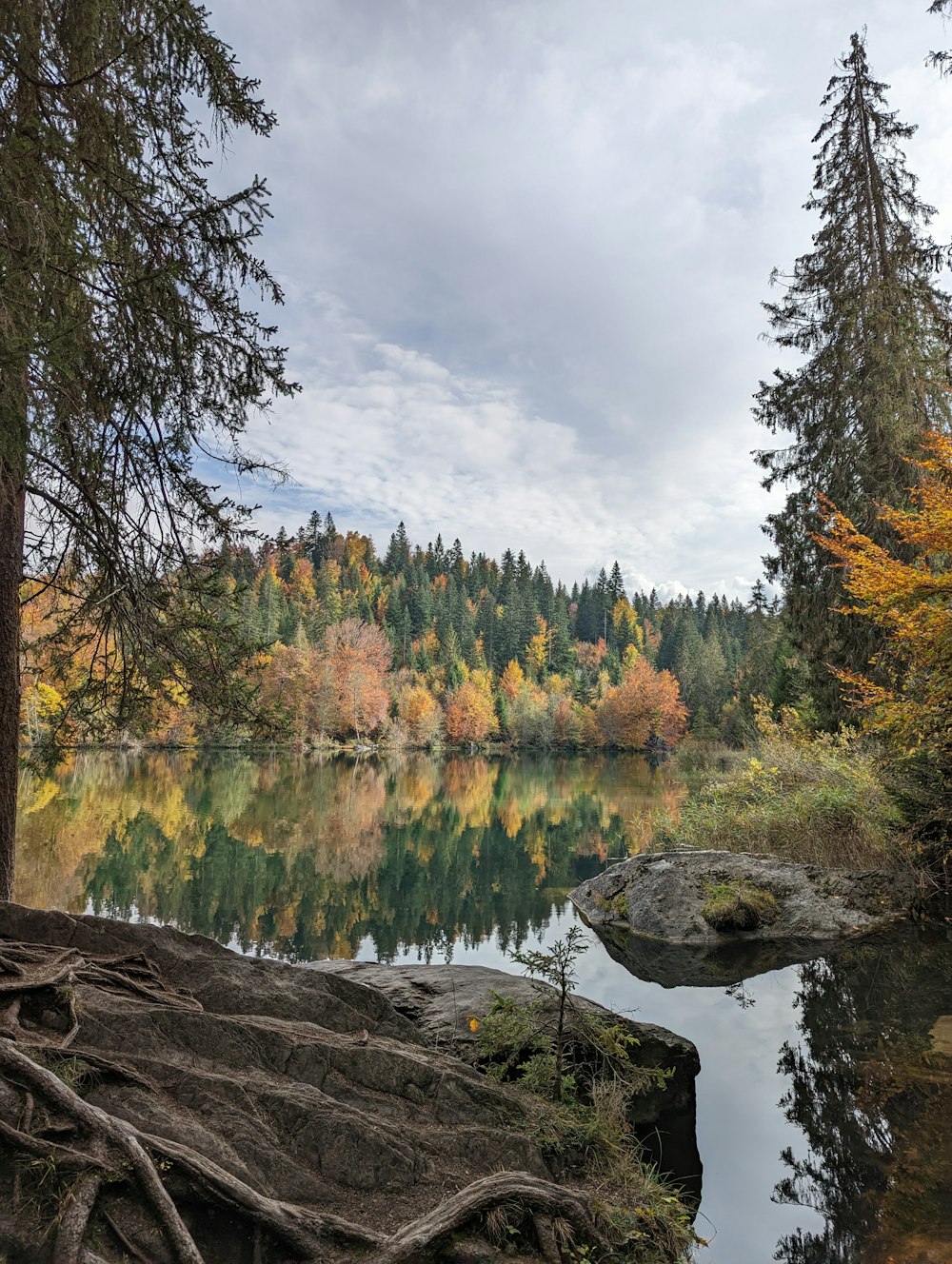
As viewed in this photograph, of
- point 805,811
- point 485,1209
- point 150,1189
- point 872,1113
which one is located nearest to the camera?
point 150,1189

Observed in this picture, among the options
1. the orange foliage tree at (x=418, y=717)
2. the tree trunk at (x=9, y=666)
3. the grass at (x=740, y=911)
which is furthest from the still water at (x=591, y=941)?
the orange foliage tree at (x=418, y=717)

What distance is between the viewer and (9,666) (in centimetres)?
500

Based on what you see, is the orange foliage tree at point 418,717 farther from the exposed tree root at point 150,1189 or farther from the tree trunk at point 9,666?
the exposed tree root at point 150,1189

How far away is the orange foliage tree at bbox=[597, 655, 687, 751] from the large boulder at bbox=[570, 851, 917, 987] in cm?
5399

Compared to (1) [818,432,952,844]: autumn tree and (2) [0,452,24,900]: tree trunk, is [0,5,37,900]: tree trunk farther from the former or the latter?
(1) [818,432,952,844]: autumn tree

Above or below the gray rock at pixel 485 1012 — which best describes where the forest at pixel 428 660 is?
above

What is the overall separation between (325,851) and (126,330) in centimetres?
1436

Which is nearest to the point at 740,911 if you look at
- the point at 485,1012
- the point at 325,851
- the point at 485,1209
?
the point at 485,1012

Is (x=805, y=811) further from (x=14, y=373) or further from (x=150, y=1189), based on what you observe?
(x=14, y=373)

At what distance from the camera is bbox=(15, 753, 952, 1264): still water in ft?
13.7

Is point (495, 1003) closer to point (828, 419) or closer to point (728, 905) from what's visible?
point (728, 905)

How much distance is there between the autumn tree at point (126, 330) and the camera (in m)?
4.33

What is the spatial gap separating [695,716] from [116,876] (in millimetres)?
51279

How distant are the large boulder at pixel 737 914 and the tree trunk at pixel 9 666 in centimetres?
684
